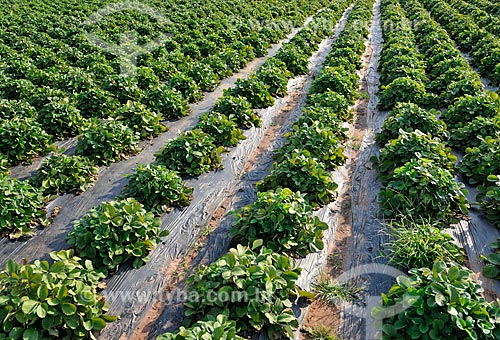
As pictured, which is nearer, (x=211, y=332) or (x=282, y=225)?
(x=211, y=332)

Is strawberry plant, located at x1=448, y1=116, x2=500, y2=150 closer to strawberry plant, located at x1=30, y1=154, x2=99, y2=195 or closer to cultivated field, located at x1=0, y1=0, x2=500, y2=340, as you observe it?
cultivated field, located at x1=0, y1=0, x2=500, y2=340

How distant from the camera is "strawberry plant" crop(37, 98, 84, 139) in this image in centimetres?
783

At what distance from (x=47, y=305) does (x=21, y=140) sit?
4.37 m

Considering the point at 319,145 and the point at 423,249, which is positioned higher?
the point at 423,249

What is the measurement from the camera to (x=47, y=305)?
3.57 meters

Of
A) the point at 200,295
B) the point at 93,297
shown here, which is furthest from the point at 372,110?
the point at 93,297

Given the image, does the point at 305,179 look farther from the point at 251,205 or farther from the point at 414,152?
the point at 414,152

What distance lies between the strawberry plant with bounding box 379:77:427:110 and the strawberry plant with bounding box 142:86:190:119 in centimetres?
491

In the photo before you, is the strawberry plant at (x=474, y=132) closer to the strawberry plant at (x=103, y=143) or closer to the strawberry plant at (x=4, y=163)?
the strawberry plant at (x=103, y=143)

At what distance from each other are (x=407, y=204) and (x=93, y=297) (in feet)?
13.7

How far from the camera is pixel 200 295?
13.1ft

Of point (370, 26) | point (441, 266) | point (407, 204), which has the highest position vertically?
point (441, 266)

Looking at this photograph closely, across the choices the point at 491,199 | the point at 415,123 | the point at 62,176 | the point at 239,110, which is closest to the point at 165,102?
the point at 239,110

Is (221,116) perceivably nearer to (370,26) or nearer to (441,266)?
(441,266)
